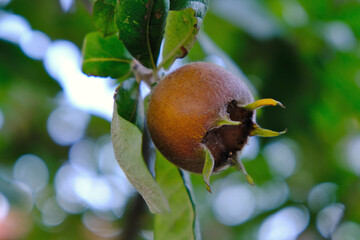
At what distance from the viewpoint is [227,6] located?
9.62 feet

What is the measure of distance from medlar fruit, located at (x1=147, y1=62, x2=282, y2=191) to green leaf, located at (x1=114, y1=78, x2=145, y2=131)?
0.12 meters

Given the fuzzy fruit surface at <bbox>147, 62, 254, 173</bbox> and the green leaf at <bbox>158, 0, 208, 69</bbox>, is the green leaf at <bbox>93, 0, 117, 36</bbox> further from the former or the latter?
the fuzzy fruit surface at <bbox>147, 62, 254, 173</bbox>

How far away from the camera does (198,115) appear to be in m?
1.14

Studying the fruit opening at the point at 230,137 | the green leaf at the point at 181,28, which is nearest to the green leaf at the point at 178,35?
the green leaf at the point at 181,28

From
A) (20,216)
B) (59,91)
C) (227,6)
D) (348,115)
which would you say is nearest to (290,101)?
(348,115)

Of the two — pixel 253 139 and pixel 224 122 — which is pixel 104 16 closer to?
pixel 224 122

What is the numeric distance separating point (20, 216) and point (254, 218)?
2440 mm

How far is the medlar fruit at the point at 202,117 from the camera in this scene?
1.14 m

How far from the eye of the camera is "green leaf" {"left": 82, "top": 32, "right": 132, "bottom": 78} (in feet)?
5.02

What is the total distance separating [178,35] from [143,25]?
0.16 metres

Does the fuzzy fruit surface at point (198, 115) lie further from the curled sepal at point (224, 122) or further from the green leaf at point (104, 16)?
the green leaf at point (104, 16)

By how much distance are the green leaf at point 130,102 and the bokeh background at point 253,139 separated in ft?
3.81

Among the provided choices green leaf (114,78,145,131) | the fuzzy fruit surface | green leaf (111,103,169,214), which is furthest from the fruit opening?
green leaf (114,78,145,131)

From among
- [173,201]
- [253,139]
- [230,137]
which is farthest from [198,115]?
[253,139]
